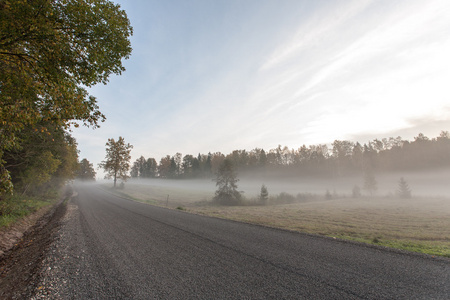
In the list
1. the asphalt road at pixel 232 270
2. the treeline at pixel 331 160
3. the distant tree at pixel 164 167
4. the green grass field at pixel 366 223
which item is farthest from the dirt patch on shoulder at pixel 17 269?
the distant tree at pixel 164 167

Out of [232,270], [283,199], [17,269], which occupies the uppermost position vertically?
[232,270]

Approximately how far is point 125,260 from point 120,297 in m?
1.91

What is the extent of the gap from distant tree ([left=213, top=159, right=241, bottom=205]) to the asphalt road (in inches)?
1034

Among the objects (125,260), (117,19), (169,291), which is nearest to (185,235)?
(125,260)

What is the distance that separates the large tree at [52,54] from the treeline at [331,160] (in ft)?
184

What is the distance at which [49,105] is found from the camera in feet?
18.8

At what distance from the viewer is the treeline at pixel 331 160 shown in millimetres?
73625

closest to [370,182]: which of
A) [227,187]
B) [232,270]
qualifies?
[227,187]

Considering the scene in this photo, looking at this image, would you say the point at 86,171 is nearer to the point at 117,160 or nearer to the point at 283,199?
the point at 117,160

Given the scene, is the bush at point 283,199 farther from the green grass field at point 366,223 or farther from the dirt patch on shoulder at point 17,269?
the dirt patch on shoulder at point 17,269

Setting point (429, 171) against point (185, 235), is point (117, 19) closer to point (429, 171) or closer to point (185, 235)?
point (185, 235)

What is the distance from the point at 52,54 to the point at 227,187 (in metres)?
30.8

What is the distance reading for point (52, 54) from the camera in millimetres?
5270

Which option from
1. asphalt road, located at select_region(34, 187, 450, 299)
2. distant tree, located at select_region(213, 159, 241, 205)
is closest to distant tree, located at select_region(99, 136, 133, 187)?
distant tree, located at select_region(213, 159, 241, 205)
